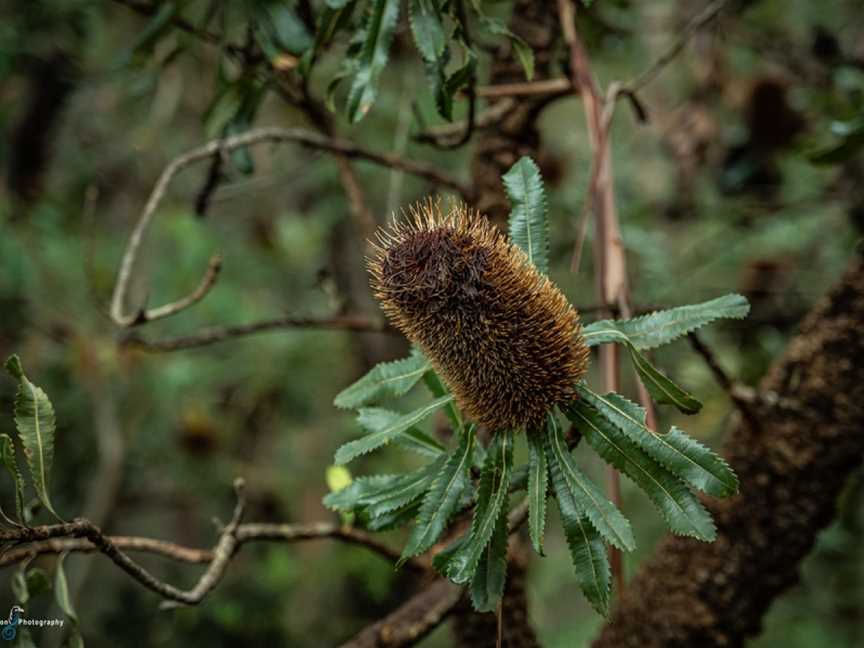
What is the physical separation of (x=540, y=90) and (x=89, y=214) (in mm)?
869

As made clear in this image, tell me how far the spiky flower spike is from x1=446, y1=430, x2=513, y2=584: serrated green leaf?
0.10 feet

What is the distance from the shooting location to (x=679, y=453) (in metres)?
0.82

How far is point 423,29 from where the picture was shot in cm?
105

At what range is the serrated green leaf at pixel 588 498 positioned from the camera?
805mm

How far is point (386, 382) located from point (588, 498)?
0.94 ft

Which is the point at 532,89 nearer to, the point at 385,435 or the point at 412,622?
the point at 385,435

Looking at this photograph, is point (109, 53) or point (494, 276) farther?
point (109, 53)

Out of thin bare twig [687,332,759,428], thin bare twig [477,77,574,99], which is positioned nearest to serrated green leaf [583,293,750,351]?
thin bare twig [687,332,759,428]

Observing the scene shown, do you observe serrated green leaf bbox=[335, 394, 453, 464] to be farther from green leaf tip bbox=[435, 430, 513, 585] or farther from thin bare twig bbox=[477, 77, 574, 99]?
thin bare twig bbox=[477, 77, 574, 99]

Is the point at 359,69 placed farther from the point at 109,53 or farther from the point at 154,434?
the point at 109,53

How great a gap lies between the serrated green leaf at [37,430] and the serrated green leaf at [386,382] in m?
0.33

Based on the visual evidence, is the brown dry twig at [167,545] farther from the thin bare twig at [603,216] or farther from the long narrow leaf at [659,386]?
the long narrow leaf at [659,386]

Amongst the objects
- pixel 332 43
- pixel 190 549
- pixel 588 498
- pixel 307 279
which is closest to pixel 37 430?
pixel 190 549

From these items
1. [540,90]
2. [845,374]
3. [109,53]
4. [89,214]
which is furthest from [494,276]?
[109,53]
